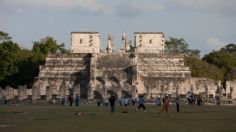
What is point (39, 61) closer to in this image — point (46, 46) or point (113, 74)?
point (46, 46)

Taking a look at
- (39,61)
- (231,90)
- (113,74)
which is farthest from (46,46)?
(231,90)

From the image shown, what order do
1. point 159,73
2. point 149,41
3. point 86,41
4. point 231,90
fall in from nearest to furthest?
point 159,73 → point 231,90 → point 149,41 → point 86,41

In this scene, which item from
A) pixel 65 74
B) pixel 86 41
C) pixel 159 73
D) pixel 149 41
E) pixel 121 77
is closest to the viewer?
pixel 121 77

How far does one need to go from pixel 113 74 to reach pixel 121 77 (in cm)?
106

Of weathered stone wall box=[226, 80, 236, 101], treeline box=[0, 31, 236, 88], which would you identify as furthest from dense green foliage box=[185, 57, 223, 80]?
weathered stone wall box=[226, 80, 236, 101]

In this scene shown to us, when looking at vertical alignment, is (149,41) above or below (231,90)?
above

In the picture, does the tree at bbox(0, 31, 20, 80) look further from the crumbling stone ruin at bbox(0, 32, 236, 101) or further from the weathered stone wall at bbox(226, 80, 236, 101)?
the weathered stone wall at bbox(226, 80, 236, 101)

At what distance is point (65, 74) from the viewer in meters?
81.2

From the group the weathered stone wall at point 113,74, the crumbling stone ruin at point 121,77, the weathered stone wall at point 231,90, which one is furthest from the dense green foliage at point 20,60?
the weathered stone wall at point 231,90

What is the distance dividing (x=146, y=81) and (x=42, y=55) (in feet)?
74.2

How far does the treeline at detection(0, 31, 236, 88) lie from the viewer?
84.9 m

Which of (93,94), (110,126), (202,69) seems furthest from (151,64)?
(110,126)

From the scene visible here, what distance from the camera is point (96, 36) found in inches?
3561

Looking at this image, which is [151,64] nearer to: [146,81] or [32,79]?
[146,81]
